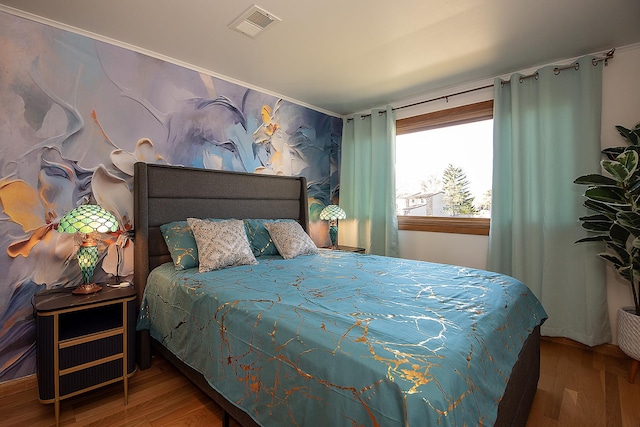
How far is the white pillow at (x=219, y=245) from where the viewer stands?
2.25m

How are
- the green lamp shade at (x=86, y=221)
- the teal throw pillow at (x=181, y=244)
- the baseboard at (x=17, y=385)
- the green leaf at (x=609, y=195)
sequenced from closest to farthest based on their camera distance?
the green lamp shade at (x=86, y=221)
the baseboard at (x=17, y=385)
the green leaf at (x=609, y=195)
the teal throw pillow at (x=181, y=244)

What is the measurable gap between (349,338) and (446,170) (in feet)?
9.85

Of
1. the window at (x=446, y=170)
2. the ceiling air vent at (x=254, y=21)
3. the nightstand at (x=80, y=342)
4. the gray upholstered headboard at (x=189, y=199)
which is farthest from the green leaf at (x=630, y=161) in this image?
the nightstand at (x=80, y=342)

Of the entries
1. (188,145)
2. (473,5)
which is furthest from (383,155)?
(188,145)

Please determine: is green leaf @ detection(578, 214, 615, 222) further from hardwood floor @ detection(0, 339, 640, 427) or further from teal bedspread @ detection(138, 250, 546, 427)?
hardwood floor @ detection(0, 339, 640, 427)

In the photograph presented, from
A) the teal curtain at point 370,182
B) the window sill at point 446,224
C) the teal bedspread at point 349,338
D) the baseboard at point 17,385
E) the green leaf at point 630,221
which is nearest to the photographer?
the teal bedspread at point 349,338

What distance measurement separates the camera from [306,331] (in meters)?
1.19

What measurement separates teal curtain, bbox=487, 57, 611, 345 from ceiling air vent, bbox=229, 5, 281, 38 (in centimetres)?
229

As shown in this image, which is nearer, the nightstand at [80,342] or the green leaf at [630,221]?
the nightstand at [80,342]

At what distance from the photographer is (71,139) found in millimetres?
2229

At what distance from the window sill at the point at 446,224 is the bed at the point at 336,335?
1150 millimetres

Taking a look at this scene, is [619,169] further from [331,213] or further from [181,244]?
[181,244]

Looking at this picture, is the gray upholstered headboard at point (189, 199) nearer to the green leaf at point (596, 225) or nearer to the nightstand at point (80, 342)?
the nightstand at point (80, 342)

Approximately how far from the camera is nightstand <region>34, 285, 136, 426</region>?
1655 mm
